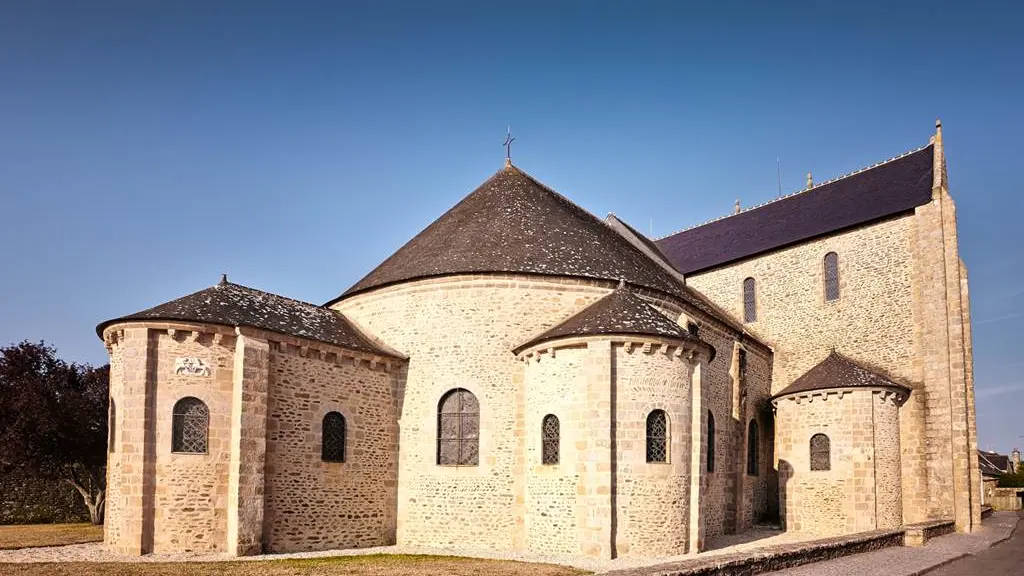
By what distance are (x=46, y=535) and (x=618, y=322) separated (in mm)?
16377

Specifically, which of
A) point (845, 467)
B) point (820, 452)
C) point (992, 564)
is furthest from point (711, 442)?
point (992, 564)

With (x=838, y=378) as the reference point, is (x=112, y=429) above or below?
below

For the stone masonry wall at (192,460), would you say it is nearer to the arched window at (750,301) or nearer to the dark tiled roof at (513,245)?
the dark tiled roof at (513,245)

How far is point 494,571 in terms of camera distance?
13.9 metres

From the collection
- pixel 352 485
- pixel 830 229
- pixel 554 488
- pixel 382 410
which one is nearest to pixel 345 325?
pixel 382 410

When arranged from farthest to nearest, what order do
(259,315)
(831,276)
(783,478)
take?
(831,276), (783,478), (259,315)

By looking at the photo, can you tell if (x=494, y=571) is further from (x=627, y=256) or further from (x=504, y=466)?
(x=627, y=256)

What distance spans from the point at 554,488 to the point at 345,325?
707 cm

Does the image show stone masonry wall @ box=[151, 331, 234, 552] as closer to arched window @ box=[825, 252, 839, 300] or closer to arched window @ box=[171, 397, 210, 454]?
arched window @ box=[171, 397, 210, 454]

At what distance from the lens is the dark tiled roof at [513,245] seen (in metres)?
20.0

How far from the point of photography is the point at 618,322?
17.3 metres

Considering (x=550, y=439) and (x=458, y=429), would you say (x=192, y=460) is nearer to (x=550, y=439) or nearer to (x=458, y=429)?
(x=458, y=429)

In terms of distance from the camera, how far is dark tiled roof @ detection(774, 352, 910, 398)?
77.9ft

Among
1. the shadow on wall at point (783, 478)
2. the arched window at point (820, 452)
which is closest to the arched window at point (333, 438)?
the shadow on wall at point (783, 478)
